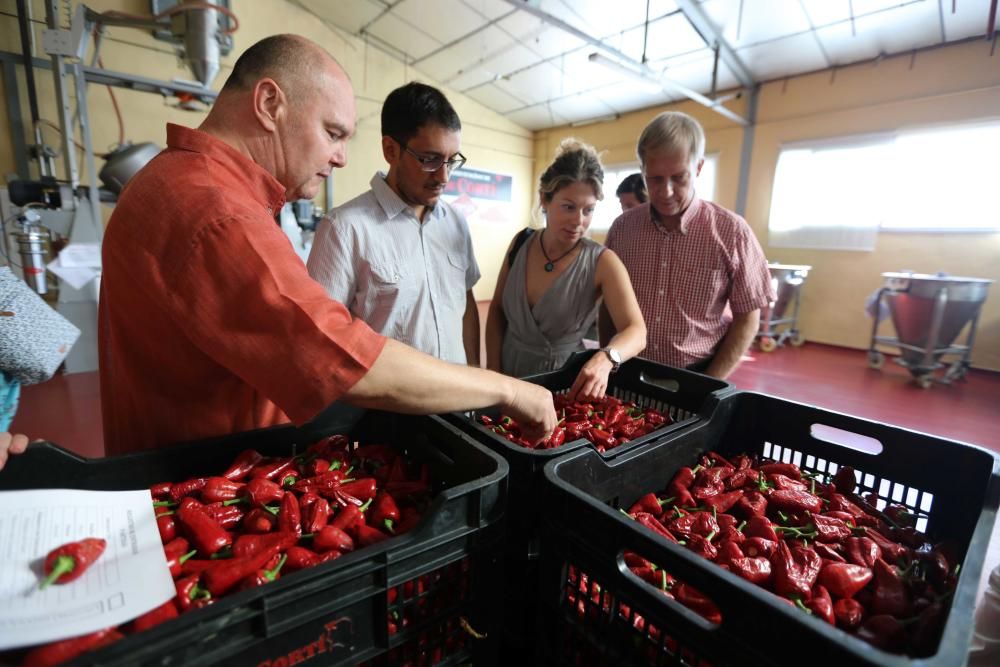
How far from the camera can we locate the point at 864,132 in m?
5.76

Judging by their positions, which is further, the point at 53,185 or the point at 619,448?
the point at 53,185

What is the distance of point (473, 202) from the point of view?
9117mm

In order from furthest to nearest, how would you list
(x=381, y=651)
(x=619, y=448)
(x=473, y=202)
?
1. (x=473, y=202)
2. (x=619, y=448)
3. (x=381, y=651)

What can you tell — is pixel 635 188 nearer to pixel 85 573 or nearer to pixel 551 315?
pixel 551 315

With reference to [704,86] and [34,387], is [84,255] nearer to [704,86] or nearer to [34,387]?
[34,387]

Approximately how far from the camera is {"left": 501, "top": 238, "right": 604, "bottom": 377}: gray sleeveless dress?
5.81 feet

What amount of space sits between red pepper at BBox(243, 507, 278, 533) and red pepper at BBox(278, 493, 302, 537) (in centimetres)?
2

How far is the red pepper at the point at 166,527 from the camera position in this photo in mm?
760

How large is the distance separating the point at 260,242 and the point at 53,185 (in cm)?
478

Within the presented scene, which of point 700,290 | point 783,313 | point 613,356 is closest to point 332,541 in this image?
point 613,356

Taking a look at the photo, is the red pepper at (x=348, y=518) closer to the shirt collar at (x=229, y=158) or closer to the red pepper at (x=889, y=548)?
the shirt collar at (x=229, y=158)

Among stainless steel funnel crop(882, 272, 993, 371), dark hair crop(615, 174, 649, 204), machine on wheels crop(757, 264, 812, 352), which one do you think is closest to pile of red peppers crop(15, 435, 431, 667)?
dark hair crop(615, 174, 649, 204)

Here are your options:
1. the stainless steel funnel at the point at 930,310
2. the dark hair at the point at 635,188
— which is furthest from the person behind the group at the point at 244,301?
the stainless steel funnel at the point at 930,310

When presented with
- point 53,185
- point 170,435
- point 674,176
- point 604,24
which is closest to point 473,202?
point 604,24
